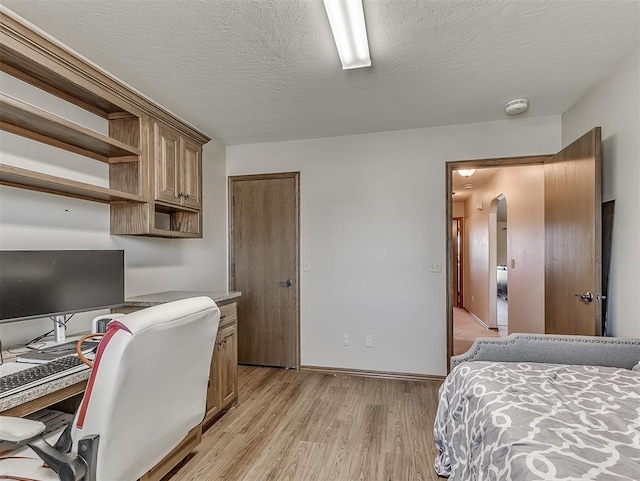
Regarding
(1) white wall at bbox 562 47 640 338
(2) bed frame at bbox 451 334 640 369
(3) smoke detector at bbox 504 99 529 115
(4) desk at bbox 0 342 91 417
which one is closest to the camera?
(4) desk at bbox 0 342 91 417

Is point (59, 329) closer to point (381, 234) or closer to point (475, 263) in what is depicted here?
point (381, 234)

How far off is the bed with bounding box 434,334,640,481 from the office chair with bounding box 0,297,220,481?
1139 millimetres

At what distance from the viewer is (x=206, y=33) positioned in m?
1.80

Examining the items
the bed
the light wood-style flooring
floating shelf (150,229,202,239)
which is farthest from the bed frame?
floating shelf (150,229,202,239)

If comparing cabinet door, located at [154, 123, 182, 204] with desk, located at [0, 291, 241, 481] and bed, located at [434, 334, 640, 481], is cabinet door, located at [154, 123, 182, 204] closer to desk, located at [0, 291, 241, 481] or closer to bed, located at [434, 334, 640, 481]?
desk, located at [0, 291, 241, 481]

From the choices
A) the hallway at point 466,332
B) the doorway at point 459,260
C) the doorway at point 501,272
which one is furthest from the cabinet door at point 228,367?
the doorway at point 459,260

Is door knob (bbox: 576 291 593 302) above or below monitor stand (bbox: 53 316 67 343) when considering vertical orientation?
above

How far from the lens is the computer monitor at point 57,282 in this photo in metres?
1.54

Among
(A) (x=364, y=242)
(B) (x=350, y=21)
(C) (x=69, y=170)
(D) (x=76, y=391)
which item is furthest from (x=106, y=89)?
(A) (x=364, y=242)

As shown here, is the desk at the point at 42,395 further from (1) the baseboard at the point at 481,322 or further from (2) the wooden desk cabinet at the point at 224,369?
(1) the baseboard at the point at 481,322

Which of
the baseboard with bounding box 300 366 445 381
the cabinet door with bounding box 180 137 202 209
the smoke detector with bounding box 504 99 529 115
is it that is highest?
the smoke detector with bounding box 504 99 529 115

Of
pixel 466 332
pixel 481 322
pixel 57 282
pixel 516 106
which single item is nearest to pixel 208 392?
pixel 57 282

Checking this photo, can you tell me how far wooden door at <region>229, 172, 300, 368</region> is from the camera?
366 centimetres

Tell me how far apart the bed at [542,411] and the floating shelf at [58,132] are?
94.2 inches
